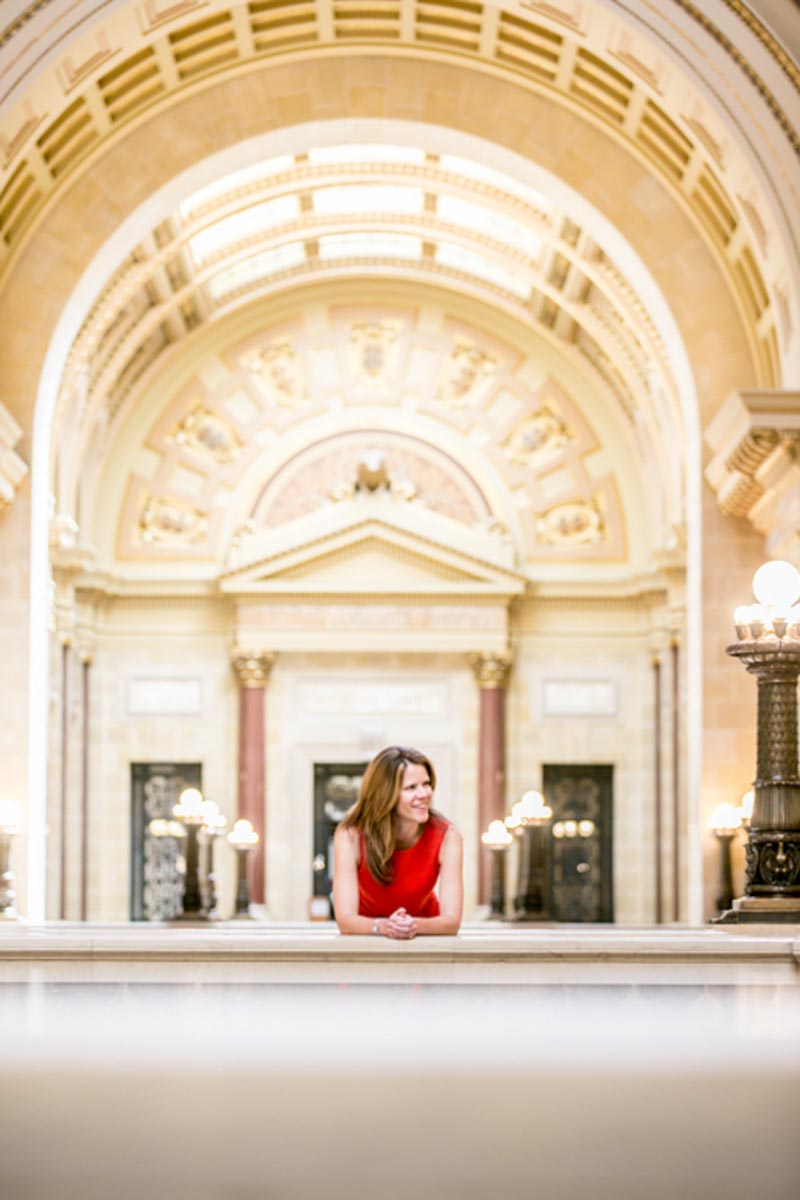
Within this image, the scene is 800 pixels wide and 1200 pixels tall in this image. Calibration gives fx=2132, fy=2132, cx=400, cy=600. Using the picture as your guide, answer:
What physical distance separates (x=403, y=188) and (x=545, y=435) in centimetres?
564

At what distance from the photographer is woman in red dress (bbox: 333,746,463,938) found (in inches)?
345

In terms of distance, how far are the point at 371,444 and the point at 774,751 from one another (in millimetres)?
21883

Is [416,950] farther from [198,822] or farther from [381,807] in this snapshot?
[198,822]

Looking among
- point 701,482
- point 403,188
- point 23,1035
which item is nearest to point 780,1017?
point 23,1035

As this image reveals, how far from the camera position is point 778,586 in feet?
38.4

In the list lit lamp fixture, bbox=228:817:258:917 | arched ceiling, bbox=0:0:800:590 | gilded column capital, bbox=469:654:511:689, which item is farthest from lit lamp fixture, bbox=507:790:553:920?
gilded column capital, bbox=469:654:511:689

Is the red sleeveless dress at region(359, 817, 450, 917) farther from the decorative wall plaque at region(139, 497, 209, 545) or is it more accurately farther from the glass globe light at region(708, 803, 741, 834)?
the decorative wall plaque at region(139, 497, 209, 545)

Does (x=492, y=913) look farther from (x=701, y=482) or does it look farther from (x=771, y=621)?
(x=771, y=621)

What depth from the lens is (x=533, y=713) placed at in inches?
1277

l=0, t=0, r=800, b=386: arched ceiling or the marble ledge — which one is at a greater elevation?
l=0, t=0, r=800, b=386: arched ceiling

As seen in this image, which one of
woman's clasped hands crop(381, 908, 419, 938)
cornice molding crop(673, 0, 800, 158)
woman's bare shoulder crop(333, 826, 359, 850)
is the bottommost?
woman's clasped hands crop(381, 908, 419, 938)

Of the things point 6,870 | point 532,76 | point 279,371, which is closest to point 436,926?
point 6,870

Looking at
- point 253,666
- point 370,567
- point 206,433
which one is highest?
point 206,433

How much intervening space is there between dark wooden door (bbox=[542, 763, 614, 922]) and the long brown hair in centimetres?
2344
